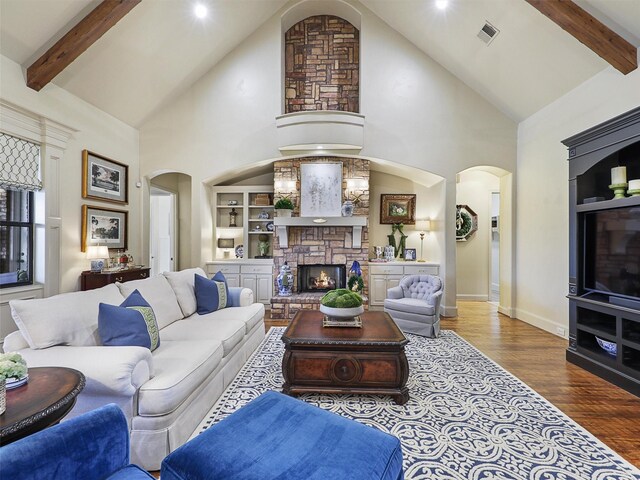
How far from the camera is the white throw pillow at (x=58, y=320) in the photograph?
194 centimetres

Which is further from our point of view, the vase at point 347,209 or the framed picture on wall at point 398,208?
the framed picture on wall at point 398,208

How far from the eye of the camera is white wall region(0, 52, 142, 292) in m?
3.56

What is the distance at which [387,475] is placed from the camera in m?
1.20

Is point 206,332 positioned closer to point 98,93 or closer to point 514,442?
point 514,442

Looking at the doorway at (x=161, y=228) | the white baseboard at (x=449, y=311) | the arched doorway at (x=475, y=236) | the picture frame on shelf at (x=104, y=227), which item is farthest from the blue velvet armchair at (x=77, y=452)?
the arched doorway at (x=475, y=236)

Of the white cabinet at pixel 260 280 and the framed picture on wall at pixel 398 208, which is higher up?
the framed picture on wall at pixel 398 208

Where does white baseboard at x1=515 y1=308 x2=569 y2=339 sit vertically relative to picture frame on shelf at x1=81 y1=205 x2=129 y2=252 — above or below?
below

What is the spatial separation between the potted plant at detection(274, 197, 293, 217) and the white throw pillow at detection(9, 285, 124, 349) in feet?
11.8

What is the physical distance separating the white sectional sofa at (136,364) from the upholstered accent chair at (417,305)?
2394 mm

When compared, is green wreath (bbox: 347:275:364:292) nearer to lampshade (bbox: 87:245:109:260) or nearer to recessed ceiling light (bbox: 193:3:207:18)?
lampshade (bbox: 87:245:109:260)

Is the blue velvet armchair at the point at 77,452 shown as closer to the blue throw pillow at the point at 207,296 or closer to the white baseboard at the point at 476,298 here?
the blue throw pillow at the point at 207,296

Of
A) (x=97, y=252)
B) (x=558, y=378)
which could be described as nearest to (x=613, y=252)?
(x=558, y=378)

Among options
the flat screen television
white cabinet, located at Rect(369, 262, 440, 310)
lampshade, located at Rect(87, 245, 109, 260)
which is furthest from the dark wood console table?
the flat screen television

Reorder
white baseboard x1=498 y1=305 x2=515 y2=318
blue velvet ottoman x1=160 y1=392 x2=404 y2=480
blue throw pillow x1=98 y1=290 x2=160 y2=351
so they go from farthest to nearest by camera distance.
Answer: white baseboard x1=498 y1=305 x2=515 y2=318 → blue throw pillow x1=98 y1=290 x2=160 y2=351 → blue velvet ottoman x1=160 y1=392 x2=404 y2=480
